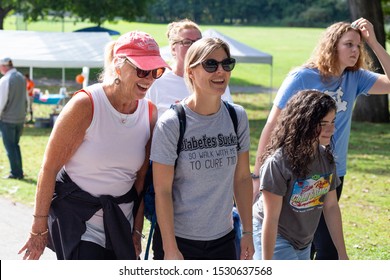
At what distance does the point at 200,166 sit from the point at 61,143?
0.67m

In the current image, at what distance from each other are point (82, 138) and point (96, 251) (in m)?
0.56

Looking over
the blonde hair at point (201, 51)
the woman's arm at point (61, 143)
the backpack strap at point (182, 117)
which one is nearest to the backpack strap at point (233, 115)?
the backpack strap at point (182, 117)

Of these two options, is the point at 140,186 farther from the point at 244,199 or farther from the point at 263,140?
the point at 263,140

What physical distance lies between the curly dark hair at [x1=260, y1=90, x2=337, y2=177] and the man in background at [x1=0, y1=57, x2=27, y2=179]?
329 inches

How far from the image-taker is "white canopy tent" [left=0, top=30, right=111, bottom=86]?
19.8 meters

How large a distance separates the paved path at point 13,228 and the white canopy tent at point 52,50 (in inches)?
394

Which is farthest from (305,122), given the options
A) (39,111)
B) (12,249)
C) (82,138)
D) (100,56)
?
(39,111)

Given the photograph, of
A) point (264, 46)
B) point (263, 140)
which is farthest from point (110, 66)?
point (264, 46)

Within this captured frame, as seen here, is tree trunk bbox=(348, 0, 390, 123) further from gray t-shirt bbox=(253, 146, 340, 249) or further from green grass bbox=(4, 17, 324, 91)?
gray t-shirt bbox=(253, 146, 340, 249)

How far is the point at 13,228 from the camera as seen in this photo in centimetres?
827

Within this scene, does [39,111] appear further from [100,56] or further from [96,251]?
[96,251]

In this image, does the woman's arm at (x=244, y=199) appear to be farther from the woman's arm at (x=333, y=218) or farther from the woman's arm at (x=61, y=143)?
the woman's arm at (x=61, y=143)

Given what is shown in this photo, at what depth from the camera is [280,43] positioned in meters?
62.8

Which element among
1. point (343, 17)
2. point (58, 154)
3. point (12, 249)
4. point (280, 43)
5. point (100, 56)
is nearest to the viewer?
point (58, 154)
